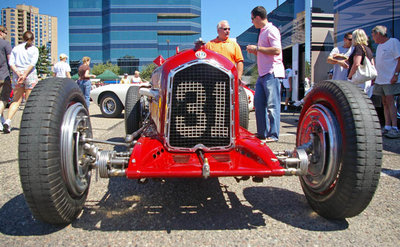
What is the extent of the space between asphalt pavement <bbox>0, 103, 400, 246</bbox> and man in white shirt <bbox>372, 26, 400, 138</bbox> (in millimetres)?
2911

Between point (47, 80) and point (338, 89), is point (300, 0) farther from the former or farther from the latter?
point (47, 80)

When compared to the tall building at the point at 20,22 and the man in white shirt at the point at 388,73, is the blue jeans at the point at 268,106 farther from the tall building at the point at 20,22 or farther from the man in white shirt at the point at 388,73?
the tall building at the point at 20,22

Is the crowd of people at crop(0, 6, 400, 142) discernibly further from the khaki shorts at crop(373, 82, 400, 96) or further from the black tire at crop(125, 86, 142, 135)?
the black tire at crop(125, 86, 142, 135)

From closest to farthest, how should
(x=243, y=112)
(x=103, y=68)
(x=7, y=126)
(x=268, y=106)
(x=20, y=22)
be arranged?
(x=268, y=106)
(x=243, y=112)
(x=7, y=126)
(x=103, y=68)
(x=20, y=22)

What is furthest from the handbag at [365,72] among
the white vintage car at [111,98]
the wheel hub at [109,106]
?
the wheel hub at [109,106]

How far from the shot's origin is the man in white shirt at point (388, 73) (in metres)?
5.39

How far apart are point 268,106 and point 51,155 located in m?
2.98

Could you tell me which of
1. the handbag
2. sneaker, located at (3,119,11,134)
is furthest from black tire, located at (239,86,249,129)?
sneaker, located at (3,119,11,134)

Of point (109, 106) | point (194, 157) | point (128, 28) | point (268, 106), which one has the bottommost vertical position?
point (194, 157)

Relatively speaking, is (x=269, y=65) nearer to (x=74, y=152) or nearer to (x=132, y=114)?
(x=132, y=114)

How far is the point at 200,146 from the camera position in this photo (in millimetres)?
2410

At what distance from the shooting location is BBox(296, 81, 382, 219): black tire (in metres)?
1.88

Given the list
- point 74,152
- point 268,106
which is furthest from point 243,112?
point 74,152

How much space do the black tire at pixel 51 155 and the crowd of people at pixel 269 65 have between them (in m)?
2.44
